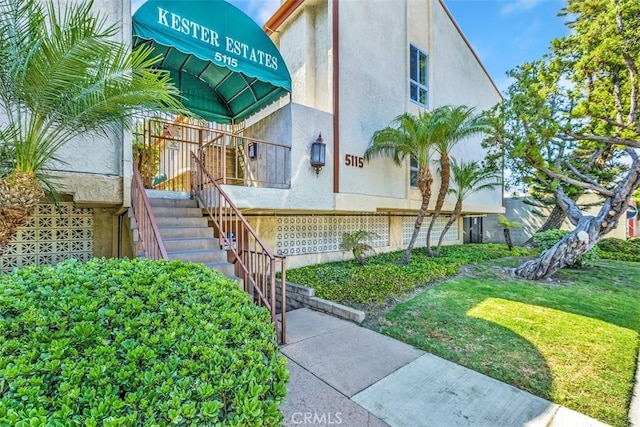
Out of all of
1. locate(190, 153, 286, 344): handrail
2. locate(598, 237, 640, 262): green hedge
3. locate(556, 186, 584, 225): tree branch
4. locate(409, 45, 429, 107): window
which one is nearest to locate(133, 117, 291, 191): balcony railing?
locate(190, 153, 286, 344): handrail

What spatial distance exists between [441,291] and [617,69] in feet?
27.5

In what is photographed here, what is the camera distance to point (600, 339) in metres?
4.60

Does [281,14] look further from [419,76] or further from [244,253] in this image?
[244,253]

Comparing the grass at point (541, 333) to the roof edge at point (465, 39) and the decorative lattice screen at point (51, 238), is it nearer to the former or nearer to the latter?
the decorative lattice screen at point (51, 238)

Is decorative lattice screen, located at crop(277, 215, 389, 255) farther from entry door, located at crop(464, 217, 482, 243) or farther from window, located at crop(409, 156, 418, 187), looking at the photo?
entry door, located at crop(464, 217, 482, 243)

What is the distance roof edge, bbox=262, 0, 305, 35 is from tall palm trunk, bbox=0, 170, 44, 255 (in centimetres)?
891

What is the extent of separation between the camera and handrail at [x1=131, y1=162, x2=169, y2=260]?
425 cm

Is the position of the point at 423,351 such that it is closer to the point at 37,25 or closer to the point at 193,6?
the point at 37,25

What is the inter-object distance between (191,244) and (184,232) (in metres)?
0.40

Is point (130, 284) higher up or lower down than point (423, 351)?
higher up

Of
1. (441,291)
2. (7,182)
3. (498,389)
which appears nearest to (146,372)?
(498,389)

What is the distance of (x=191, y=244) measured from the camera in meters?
5.48

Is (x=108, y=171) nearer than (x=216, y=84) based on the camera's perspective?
Yes

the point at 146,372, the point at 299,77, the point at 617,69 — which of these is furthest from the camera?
the point at 299,77
